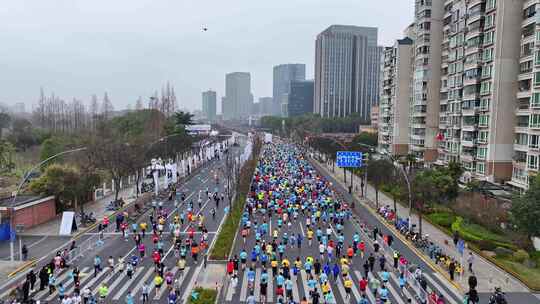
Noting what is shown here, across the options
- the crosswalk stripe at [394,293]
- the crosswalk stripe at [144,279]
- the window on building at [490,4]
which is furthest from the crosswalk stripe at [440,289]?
the window on building at [490,4]

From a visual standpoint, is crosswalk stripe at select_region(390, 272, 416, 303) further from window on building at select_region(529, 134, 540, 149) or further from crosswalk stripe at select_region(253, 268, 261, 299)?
window on building at select_region(529, 134, 540, 149)

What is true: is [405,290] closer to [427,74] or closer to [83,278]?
[83,278]

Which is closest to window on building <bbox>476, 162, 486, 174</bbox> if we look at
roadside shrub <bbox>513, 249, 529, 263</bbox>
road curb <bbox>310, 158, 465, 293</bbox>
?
road curb <bbox>310, 158, 465, 293</bbox>

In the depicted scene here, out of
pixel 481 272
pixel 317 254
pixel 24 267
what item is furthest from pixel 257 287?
pixel 24 267

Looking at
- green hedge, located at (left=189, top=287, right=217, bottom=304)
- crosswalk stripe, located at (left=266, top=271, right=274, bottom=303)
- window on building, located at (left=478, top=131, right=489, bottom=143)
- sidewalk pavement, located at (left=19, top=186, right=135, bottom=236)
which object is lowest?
sidewalk pavement, located at (left=19, top=186, right=135, bottom=236)

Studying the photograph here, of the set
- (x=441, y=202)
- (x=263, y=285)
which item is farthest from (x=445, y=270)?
(x=441, y=202)

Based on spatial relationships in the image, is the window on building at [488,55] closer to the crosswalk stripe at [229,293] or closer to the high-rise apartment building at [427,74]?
the high-rise apartment building at [427,74]

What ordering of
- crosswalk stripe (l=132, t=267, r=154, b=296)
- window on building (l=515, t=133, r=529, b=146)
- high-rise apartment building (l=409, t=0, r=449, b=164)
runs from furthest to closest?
high-rise apartment building (l=409, t=0, r=449, b=164)
window on building (l=515, t=133, r=529, b=146)
crosswalk stripe (l=132, t=267, r=154, b=296)
